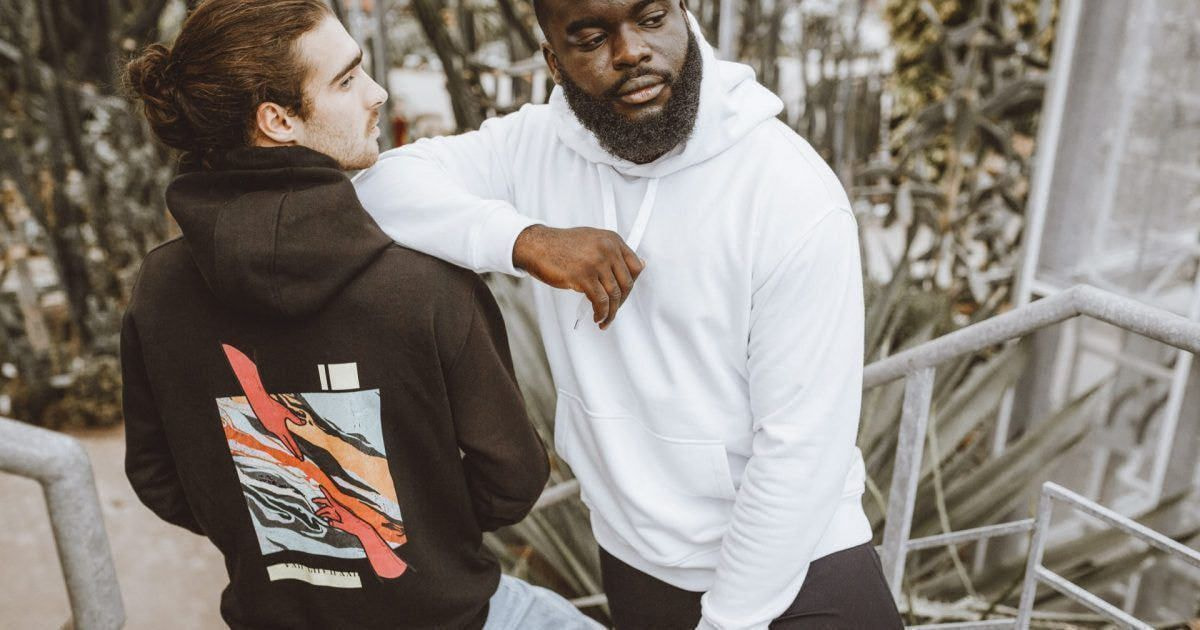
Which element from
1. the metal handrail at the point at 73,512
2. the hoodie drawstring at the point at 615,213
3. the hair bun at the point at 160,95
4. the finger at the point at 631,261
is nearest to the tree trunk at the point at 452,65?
Result: the hoodie drawstring at the point at 615,213

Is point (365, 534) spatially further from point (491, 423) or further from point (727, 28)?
point (727, 28)

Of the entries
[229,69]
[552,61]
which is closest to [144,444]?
[229,69]

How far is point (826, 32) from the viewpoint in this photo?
13.5 ft

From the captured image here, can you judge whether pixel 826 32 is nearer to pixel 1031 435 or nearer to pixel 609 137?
pixel 1031 435

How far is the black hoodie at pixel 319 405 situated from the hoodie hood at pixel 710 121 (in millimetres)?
281

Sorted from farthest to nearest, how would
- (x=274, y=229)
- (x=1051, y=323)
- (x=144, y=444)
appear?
(x=1051, y=323) → (x=144, y=444) → (x=274, y=229)

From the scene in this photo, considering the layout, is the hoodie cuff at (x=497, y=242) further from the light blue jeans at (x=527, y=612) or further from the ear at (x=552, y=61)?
the light blue jeans at (x=527, y=612)

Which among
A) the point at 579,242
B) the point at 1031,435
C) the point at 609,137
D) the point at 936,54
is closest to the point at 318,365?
the point at 579,242

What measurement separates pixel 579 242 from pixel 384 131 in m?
2.28

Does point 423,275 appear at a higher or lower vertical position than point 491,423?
higher

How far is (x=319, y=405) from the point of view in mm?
1101

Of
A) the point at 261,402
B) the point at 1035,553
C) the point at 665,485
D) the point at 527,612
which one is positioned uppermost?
the point at 261,402

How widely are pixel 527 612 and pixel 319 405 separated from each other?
46 cm

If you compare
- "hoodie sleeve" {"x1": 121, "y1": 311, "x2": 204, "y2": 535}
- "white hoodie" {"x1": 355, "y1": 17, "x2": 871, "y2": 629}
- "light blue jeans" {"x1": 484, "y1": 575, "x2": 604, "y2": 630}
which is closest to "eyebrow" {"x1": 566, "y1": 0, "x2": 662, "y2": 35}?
"white hoodie" {"x1": 355, "y1": 17, "x2": 871, "y2": 629}
